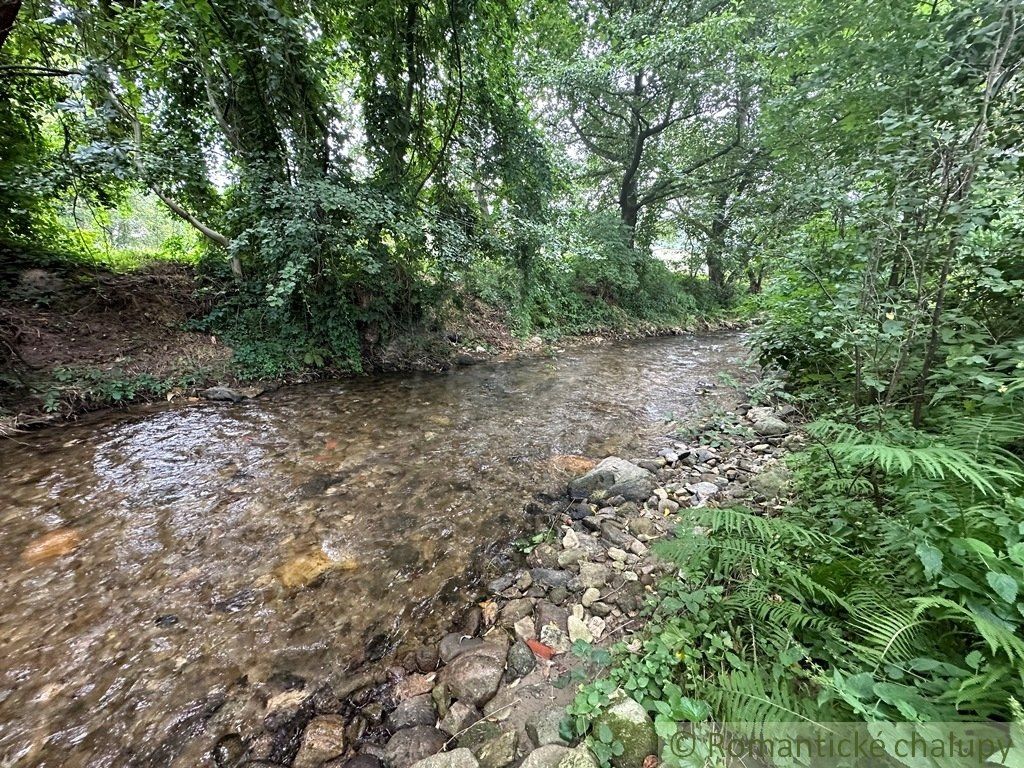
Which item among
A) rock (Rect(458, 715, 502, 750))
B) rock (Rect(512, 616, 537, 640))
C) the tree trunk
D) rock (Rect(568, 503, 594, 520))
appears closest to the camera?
rock (Rect(458, 715, 502, 750))

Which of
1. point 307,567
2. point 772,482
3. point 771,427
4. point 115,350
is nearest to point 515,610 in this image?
point 307,567

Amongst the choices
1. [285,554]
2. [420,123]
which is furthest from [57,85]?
[285,554]

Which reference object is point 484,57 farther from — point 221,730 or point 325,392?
point 221,730

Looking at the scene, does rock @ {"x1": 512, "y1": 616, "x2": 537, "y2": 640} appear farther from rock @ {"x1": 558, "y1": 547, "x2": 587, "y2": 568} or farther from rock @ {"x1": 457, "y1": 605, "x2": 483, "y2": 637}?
rock @ {"x1": 558, "y1": 547, "x2": 587, "y2": 568}

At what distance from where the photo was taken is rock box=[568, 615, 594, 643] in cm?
203

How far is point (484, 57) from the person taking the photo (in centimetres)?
621

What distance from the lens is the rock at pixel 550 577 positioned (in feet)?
8.10

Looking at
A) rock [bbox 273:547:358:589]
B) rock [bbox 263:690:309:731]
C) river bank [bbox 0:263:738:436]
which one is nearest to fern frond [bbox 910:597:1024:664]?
rock [bbox 263:690:309:731]

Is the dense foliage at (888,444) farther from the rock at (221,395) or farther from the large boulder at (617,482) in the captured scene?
the rock at (221,395)

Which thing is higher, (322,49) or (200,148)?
(322,49)

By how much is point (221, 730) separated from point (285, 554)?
1.21 m

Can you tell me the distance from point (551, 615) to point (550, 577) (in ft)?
1.00

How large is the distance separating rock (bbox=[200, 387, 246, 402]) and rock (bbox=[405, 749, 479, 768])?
6.01m

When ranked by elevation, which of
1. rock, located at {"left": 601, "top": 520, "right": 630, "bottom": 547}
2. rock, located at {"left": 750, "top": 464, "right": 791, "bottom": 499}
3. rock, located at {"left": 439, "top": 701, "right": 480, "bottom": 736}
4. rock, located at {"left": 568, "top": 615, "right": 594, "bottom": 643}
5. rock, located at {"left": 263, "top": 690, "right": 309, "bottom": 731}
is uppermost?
rock, located at {"left": 750, "top": 464, "right": 791, "bottom": 499}
